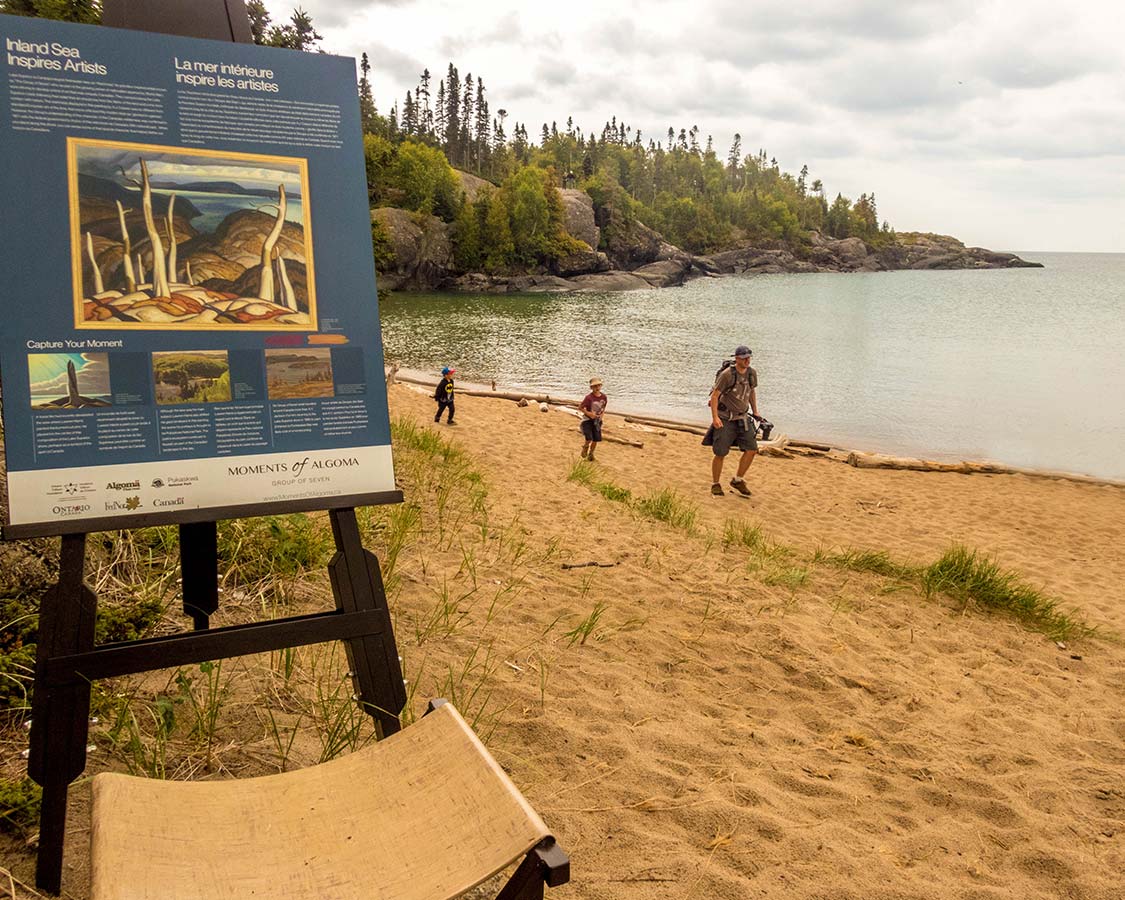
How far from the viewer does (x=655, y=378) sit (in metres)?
24.4

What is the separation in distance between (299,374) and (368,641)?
90cm

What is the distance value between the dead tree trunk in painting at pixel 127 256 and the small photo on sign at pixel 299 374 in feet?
1.39

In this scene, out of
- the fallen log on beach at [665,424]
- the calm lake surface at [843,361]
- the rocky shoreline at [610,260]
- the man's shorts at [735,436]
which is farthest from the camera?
the rocky shoreline at [610,260]

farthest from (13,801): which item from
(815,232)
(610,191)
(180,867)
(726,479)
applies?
(815,232)

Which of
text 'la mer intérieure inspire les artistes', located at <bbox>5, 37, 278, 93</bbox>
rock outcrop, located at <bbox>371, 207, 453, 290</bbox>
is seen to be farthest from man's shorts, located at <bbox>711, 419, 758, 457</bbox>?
rock outcrop, located at <bbox>371, 207, 453, 290</bbox>

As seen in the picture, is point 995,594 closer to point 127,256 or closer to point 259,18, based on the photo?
point 127,256

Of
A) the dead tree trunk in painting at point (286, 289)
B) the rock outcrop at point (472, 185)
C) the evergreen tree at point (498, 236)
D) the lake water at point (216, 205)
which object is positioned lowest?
the dead tree trunk in painting at point (286, 289)

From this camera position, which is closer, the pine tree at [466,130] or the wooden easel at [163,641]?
the wooden easel at [163,641]

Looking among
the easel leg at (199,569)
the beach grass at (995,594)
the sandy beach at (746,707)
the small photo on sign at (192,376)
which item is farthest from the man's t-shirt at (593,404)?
the small photo on sign at (192,376)

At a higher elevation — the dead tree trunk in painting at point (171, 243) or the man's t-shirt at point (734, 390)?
the dead tree trunk in painting at point (171, 243)

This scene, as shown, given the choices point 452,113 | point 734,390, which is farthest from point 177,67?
point 452,113

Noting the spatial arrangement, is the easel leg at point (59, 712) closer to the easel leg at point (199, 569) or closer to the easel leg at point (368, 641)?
the easel leg at point (368, 641)

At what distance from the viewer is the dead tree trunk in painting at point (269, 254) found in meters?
2.51

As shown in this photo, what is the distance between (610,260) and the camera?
274ft
